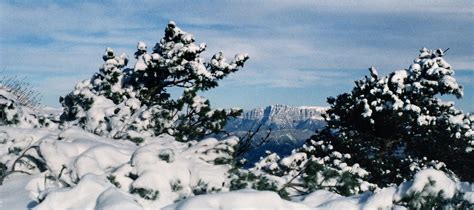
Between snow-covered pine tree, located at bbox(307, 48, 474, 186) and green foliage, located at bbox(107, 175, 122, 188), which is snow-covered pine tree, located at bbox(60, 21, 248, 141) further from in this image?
green foliage, located at bbox(107, 175, 122, 188)

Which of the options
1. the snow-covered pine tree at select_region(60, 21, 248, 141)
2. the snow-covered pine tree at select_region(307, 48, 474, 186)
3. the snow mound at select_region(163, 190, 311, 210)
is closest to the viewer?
the snow mound at select_region(163, 190, 311, 210)

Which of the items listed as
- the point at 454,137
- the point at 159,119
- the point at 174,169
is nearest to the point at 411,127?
the point at 454,137

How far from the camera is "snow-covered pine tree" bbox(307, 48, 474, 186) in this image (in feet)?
65.8

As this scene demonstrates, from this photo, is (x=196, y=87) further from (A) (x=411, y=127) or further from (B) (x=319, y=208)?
(B) (x=319, y=208)

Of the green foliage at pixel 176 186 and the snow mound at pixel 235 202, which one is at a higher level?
the snow mound at pixel 235 202

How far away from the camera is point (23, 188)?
16.7 feet

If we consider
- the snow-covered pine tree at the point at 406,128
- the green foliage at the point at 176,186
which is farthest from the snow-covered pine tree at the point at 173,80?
the green foliage at the point at 176,186

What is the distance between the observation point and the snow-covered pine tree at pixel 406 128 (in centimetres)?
2006

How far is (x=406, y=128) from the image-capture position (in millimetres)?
21391

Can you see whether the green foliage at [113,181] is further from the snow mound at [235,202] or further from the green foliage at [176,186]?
the snow mound at [235,202]

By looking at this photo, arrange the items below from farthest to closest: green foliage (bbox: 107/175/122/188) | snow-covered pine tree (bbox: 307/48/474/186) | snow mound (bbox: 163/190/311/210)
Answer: snow-covered pine tree (bbox: 307/48/474/186) < green foliage (bbox: 107/175/122/188) < snow mound (bbox: 163/190/311/210)

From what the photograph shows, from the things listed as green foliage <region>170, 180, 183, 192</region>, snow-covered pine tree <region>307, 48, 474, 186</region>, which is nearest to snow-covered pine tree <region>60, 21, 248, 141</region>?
snow-covered pine tree <region>307, 48, 474, 186</region>

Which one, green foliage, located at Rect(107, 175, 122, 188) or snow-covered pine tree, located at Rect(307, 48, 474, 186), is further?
snow-covered pine tree, located at Rect(307, 48, 474, 186)

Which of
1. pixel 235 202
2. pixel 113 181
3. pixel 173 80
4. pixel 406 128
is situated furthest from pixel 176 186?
pixel 406 128
